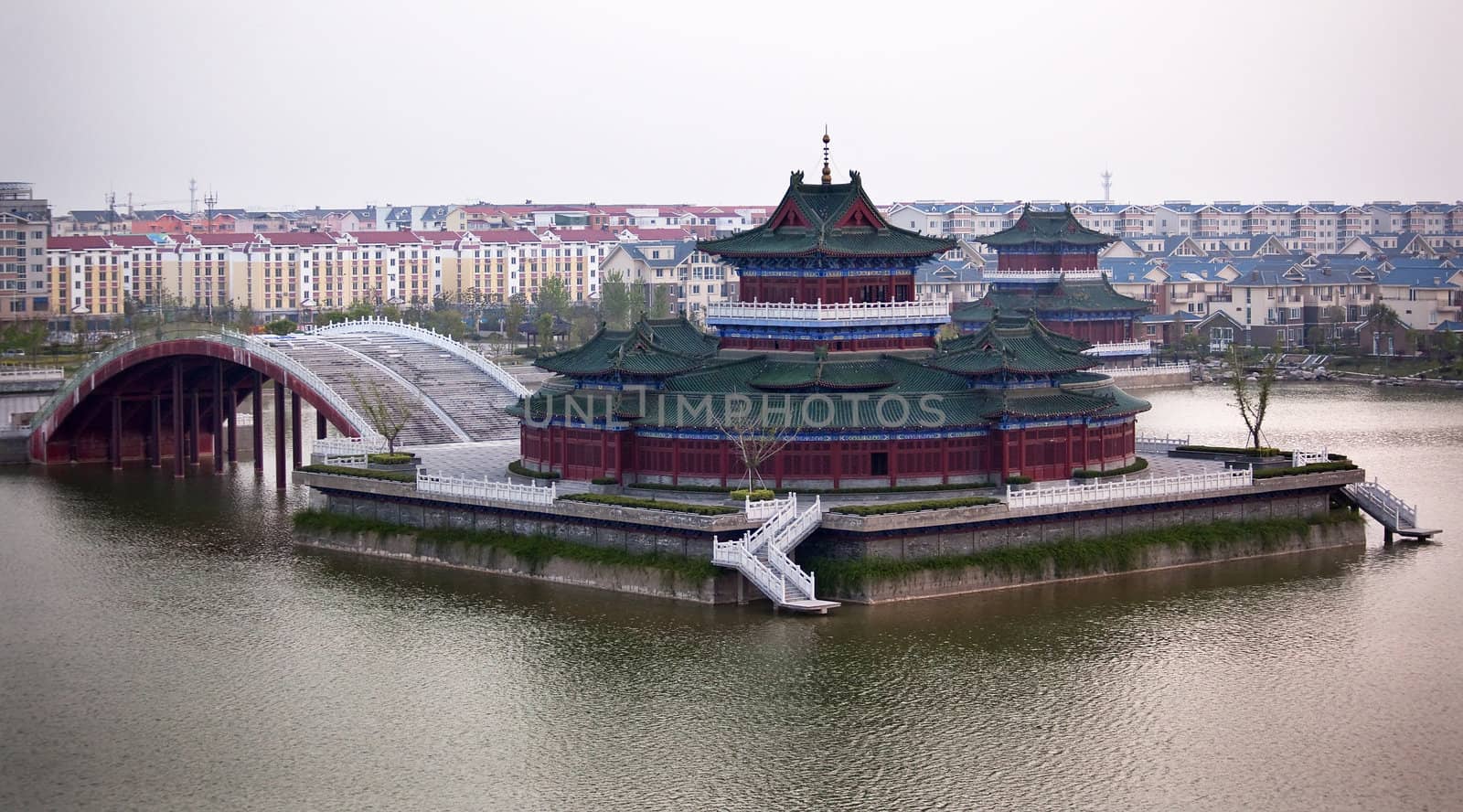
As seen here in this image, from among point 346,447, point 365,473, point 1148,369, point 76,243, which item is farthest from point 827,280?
point 76,243

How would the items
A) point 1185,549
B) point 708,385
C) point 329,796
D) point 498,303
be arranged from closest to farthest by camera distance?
1. point 329,796
2. point 1185,549
3. point 708,385
4. point 498,303

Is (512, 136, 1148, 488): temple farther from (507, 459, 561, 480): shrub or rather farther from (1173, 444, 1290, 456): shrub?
(1173, 444, 1290, 456): shrub

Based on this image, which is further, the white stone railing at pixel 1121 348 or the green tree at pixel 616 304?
the green tree at pixel 616 304

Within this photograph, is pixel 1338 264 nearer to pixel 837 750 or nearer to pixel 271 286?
pixel 271 286

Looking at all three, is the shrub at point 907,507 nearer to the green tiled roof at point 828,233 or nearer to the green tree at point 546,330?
the green tiled roof at point 828,233

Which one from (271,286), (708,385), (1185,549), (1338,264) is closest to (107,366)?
(708,385)

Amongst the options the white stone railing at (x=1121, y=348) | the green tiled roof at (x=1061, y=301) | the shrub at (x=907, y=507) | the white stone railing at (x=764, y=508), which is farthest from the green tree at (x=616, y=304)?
the white stone railing at (x=764, y=508)
